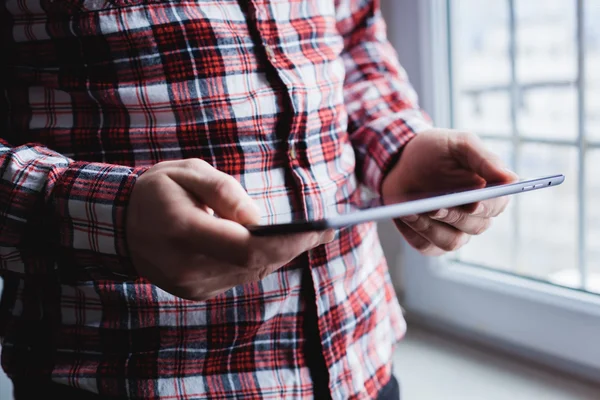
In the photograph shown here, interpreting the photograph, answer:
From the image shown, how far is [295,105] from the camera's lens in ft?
1.94

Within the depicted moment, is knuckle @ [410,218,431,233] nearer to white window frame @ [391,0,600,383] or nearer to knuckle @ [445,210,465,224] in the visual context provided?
knuckle @ [445,210,465,224]

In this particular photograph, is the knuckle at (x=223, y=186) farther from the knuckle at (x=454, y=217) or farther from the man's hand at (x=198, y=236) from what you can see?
the knuckle at (x=454, y=217)

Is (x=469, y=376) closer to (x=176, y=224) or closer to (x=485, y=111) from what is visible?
(x=485, y=111)

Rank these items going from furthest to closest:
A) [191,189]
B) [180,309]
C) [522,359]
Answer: [522,359]
[180,309]
[191,189]

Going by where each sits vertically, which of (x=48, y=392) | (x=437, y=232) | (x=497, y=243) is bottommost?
(x=497, y=243)

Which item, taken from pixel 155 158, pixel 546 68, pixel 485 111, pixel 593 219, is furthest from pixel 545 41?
pixel 155 158

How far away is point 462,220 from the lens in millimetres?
583

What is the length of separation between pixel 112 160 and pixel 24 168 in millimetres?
82

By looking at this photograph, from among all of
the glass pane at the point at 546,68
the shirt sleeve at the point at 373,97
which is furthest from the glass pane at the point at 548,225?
the shirt sleeve at the point at 373,97

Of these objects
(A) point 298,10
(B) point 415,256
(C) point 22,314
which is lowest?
(B) point 415,256

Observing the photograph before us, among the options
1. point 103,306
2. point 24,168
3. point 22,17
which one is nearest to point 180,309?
point 103,306

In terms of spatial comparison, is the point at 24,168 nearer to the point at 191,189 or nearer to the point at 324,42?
the point at 191,189

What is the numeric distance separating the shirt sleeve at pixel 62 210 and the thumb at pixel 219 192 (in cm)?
6

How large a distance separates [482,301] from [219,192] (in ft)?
2.44
